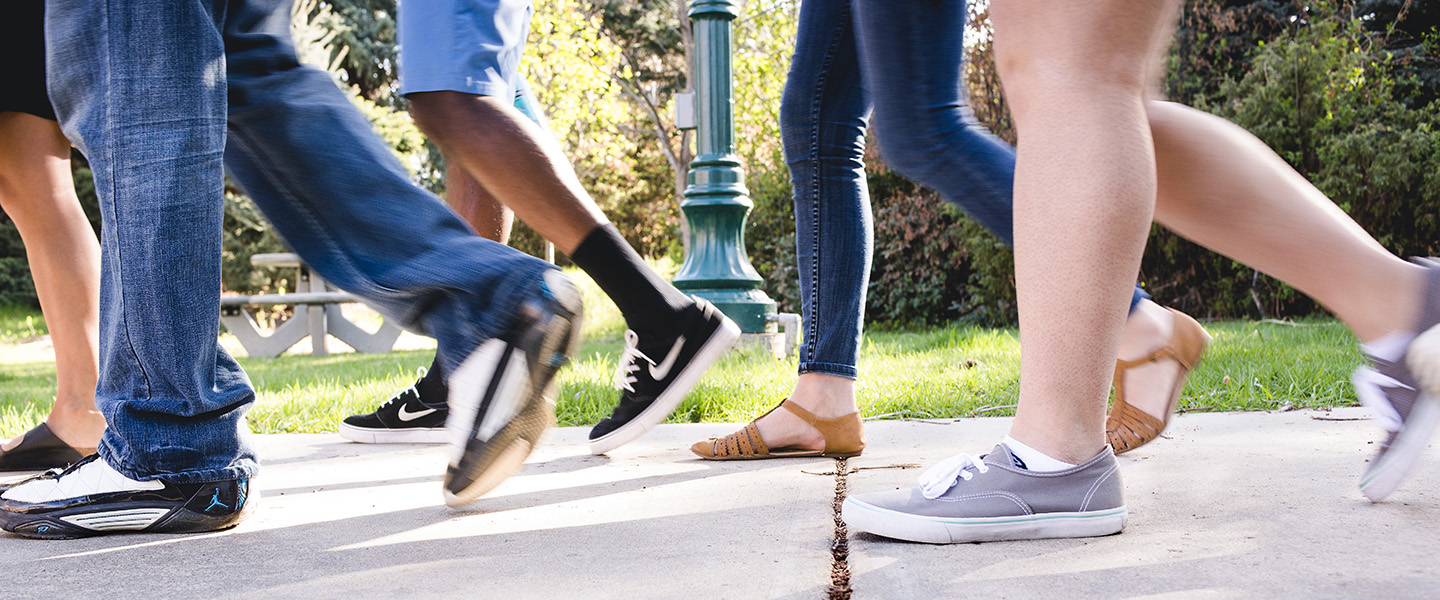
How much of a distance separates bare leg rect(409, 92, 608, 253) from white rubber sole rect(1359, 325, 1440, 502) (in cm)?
127

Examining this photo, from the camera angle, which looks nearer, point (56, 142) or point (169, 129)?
point (169, 129)

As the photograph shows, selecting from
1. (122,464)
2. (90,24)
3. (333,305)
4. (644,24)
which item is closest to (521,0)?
(90,24)

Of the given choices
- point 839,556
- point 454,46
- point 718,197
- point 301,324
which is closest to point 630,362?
point 454,46

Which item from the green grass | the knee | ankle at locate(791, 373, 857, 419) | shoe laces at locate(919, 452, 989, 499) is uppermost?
the knee

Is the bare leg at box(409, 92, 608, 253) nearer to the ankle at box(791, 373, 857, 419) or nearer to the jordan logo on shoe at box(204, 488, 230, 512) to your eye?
the ankle at box(791, 373, 857, 419)

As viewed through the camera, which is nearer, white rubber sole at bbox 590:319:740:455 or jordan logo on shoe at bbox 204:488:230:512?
jordan logo on shoe at bbox 204:488:230:512

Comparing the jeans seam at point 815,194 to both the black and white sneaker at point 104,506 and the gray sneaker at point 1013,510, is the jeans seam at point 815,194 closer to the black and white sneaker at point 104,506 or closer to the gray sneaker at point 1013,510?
the gray sneaker at point 1013,510

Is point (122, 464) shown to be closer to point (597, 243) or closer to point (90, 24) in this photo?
point (90, 24)

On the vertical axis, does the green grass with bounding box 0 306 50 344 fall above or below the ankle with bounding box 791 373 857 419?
below

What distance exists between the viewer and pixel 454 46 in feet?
5.97

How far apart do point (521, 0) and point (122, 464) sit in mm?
1134

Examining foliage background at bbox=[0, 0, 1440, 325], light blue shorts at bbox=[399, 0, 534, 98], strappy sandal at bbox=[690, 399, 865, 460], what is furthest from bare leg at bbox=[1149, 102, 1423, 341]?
foliage background at bbox=[0, 0, 1440, 325]

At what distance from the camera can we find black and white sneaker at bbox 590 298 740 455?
180 centimetres

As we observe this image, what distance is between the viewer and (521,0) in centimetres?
201
